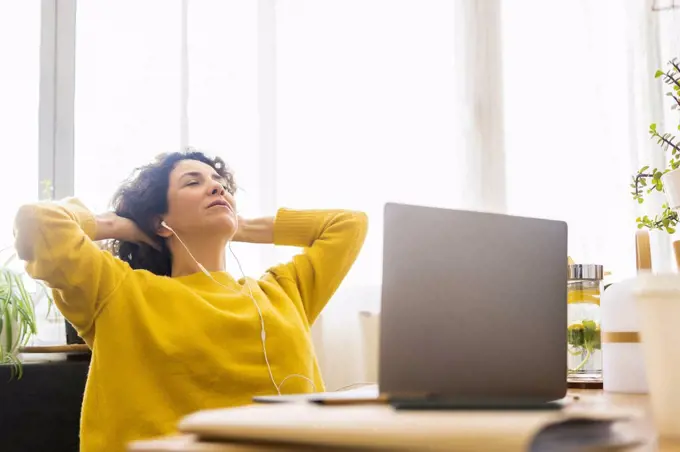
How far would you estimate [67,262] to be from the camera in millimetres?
1430

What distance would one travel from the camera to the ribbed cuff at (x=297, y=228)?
6.24ft

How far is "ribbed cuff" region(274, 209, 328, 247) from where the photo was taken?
1.90 meters

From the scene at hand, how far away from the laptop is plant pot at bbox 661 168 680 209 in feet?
1.17

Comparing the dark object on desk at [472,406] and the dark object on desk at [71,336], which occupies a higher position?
the dark object on desk at [472,406]

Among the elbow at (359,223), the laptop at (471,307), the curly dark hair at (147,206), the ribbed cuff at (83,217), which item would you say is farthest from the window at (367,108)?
the laptop at (471,307)

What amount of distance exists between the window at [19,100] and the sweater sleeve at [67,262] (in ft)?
4.52

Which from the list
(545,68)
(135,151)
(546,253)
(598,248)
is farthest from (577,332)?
(135,151)

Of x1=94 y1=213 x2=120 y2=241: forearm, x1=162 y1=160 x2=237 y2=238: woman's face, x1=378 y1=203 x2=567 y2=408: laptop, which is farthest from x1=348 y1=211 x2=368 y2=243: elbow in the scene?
x1=378 y1=203 x2=567 y2=408: laptop

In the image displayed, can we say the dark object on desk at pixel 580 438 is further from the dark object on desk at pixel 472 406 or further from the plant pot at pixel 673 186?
the plant pot at pixel 673 186

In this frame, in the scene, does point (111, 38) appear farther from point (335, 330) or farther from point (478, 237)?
point (478, 237)

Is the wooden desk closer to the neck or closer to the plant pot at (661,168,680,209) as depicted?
the plant pot at (661,168,680,209)

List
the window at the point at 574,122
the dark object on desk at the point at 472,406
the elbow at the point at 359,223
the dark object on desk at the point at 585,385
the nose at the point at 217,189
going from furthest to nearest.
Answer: the window at the point at 574,122
the elbow at the point at 359,223
the nose at the point at 217,189
the dark object on desk at the point at 585,385
the dark object on desk at the point at 472,406

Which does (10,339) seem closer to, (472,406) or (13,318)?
(13,318)

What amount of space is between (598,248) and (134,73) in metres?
1.74
